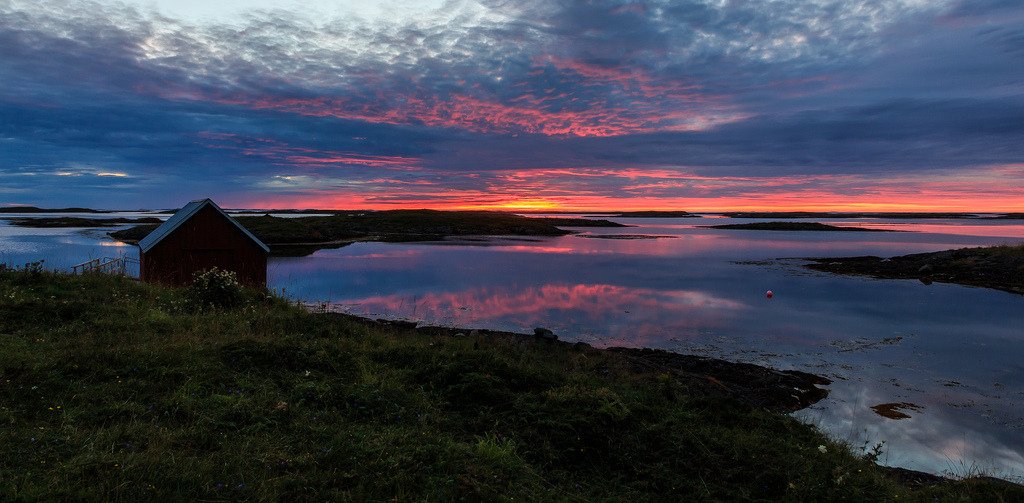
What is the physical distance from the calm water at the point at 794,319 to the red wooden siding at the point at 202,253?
527cm

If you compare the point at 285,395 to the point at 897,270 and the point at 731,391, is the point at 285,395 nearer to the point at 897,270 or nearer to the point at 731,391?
the point at 731,391

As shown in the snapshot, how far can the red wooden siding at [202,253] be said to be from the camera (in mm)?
23641

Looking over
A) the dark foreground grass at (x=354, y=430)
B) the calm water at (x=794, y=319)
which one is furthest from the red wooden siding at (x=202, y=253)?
the dark foreground grass at (x=354, y=430)

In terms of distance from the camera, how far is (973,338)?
70.6 ft

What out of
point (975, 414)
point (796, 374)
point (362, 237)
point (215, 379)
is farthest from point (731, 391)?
point (362, 237)

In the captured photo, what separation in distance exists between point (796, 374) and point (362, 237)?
86.8 metres

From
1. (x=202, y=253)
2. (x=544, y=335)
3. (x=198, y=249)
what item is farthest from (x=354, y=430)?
(x=198, y=249)

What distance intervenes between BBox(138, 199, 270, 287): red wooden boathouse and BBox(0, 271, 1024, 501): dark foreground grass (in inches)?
508

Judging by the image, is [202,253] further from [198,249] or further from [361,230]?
[361,230]

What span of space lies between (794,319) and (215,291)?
2595 cm

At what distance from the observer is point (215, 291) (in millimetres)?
16312

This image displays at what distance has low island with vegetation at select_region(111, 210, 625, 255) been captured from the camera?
79.0m

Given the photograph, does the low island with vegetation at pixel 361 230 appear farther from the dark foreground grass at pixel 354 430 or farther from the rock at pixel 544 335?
the dark foreground grass at pixel 354 430

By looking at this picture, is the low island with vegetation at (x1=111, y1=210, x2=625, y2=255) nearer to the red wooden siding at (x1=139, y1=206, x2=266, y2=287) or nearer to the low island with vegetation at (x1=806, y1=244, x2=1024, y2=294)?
the red wooden siding at (x1=139, y1=206, x2=266, y2=287)
